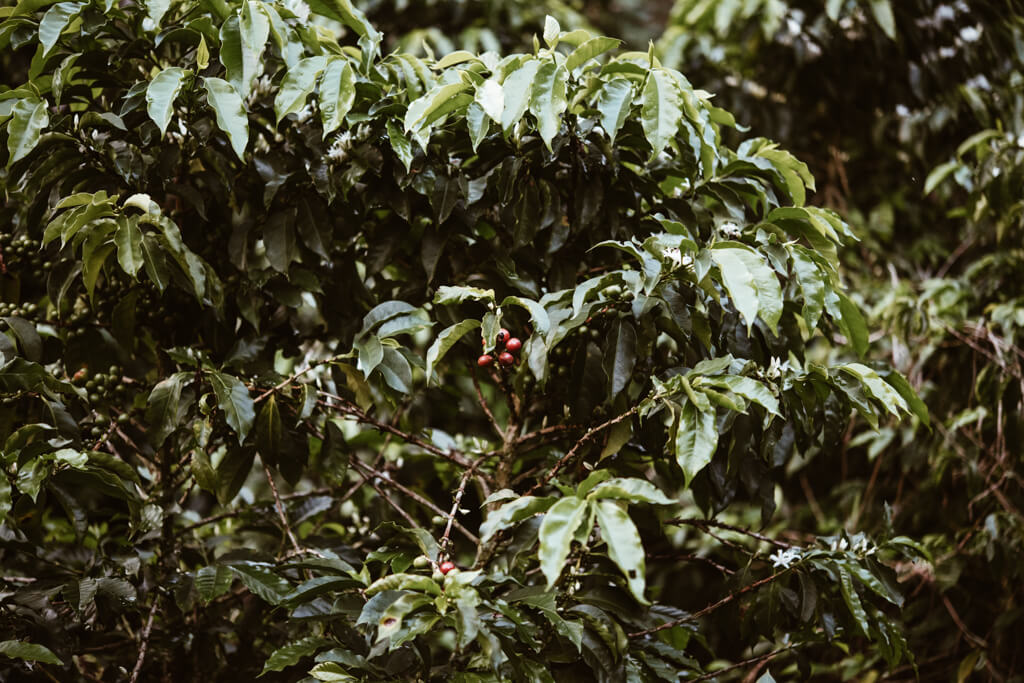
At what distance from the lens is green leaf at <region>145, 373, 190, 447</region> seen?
133cm

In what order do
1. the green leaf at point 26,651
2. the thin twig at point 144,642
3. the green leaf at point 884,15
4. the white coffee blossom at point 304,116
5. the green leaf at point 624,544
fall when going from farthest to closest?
1. the green leaf at point 884,15
2. the white coffee blossom at point 304,116
3. the thin twig at point 144,642
4. the green leaf at point 26,651
5. the green leaf at point 624,544

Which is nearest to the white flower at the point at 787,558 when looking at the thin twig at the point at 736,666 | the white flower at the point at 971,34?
the thin twig at the point at 736,666

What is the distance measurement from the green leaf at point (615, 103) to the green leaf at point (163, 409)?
81 cm

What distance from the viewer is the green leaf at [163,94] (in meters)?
1.23

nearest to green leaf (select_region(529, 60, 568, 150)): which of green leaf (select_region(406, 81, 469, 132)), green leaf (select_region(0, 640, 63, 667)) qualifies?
green leaf (select_region(406, 81, 469, 132))

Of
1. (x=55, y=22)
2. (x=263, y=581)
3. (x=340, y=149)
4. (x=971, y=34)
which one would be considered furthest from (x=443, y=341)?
(x=971, y=34)

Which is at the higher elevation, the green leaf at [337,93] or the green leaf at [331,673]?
the green leaf at [337,93]

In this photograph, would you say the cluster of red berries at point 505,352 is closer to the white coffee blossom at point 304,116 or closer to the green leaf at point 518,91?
the green leaf at point 518,91

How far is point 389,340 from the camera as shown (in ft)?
4.43

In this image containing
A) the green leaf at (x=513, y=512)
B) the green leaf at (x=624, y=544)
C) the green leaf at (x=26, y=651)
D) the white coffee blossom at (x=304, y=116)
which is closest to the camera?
the green leaf at (x=624, y=544)

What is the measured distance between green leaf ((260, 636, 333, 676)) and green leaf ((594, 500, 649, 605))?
57 centimetres

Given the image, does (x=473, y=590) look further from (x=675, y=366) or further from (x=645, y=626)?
(x=675, y=366)

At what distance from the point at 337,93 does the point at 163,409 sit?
23.0 inches

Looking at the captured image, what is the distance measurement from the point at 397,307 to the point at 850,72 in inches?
85.7
